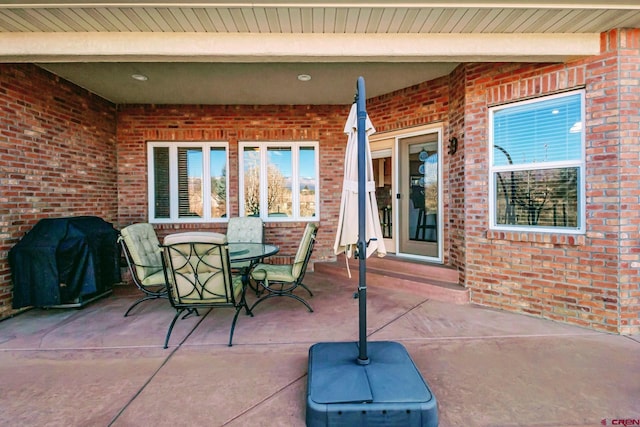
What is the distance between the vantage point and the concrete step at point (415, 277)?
390cm

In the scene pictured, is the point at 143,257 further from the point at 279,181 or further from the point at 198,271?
the point at 279,181

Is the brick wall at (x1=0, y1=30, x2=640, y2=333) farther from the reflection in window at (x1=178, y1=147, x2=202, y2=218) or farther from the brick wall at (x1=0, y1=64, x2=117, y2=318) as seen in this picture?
the reflection in window at (x1=178, y1=147, x2=202, y2=218)

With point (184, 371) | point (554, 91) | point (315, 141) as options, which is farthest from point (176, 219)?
point (554, 91)

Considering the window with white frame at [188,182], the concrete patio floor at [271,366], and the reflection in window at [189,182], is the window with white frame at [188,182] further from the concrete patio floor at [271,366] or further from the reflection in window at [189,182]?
the concrete patio floor at [271,366]

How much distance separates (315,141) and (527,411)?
4809 millimetres

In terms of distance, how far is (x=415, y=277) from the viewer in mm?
4402

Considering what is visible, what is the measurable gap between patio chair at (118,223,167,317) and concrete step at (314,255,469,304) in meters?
2.72

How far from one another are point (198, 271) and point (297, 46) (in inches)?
90.9

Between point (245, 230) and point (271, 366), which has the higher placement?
point (245, 230)

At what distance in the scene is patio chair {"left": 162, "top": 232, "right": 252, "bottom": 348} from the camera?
265cm

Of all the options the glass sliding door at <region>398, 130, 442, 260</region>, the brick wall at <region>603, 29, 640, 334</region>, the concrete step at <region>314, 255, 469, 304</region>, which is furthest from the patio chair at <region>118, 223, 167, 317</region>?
the brick wall at <region>603, 29, 640, 334</region>

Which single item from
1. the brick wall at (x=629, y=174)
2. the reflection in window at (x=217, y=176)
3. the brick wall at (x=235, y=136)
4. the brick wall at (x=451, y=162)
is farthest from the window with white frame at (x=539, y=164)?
the reflection in window at (x=217, y=176)

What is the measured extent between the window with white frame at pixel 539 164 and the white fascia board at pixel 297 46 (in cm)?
58

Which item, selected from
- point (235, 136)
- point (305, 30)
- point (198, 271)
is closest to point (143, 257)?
point (198, 271)
